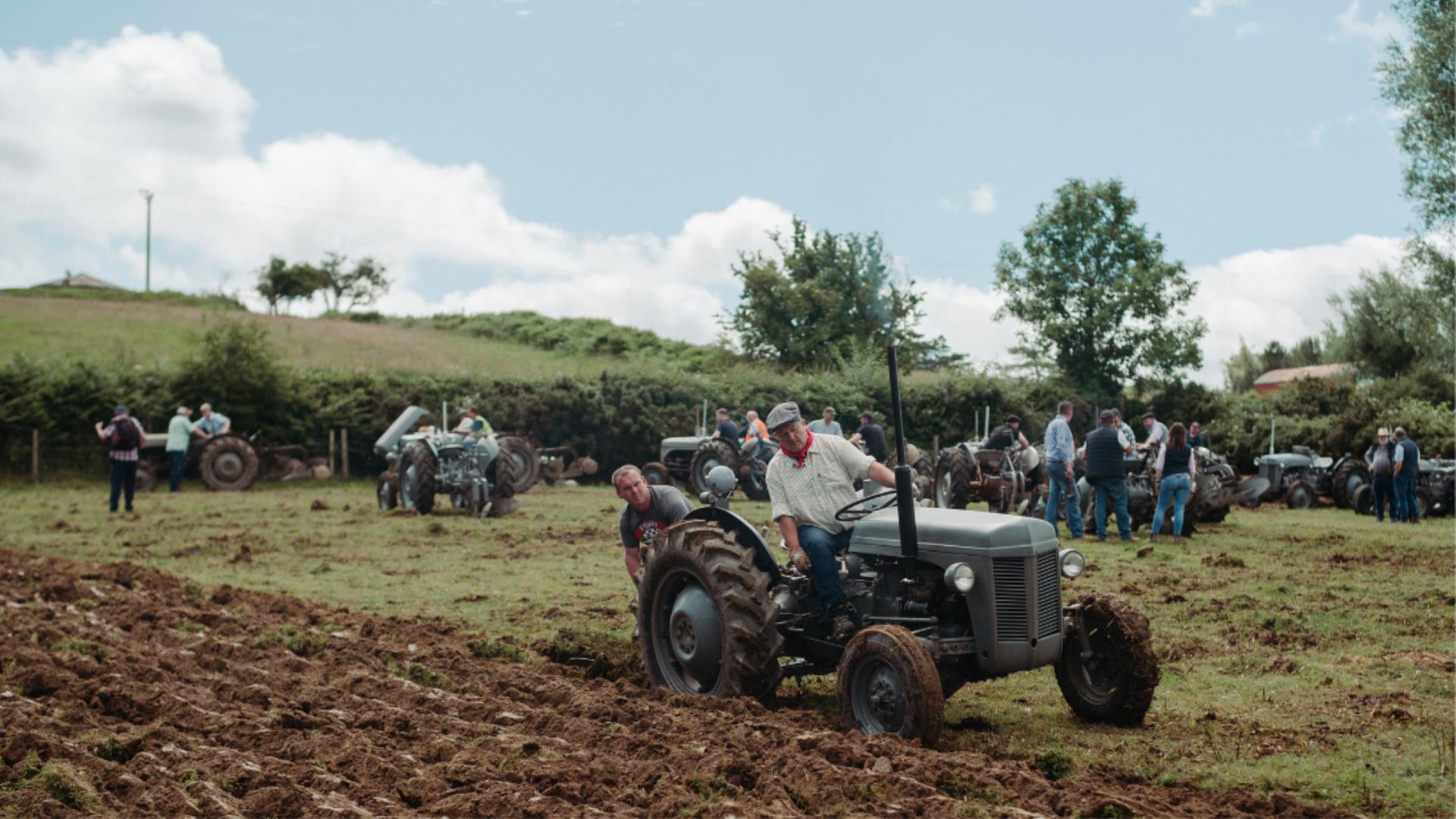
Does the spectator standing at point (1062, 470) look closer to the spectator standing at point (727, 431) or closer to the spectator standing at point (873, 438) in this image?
the spectator standing at point (873, 438)

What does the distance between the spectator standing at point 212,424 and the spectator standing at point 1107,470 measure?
58.8 ft

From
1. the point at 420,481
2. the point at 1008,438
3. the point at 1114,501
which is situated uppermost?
the point at 1008,438

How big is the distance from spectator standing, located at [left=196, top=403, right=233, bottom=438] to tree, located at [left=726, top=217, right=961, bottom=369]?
1927 cm

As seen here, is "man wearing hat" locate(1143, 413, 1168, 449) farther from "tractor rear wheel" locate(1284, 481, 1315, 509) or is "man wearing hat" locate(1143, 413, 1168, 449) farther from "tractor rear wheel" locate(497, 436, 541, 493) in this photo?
"tractor rear wheel" locate(497, 436, 541, 493)

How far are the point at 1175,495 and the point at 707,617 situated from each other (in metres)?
10.2

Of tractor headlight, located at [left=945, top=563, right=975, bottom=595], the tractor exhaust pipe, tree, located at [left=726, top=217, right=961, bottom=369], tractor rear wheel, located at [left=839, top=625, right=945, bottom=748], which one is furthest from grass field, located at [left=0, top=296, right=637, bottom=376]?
tractor headlight, located at [left=945, top=563, right=975, bottom=595]

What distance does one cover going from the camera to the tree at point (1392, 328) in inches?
1247

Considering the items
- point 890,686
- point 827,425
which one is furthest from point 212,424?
point 890,686

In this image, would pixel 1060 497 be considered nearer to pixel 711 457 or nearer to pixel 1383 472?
pixel 1383 472

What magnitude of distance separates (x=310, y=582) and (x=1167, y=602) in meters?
7.58

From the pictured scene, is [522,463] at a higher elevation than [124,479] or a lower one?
higher

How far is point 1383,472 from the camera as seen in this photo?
18.5 m

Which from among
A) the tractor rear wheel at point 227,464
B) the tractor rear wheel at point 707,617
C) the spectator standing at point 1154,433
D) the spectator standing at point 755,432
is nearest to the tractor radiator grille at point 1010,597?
the tractor rear wheel at point 707,617

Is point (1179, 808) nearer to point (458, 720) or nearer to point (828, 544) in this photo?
point (828, 544)
